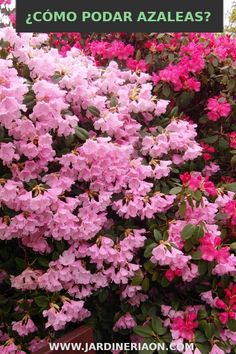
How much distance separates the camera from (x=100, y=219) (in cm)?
161

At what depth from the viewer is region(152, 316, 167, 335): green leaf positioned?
63.2 inches

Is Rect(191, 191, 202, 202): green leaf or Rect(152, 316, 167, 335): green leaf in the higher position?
Rect(191, 191, 202, 202): green leaf

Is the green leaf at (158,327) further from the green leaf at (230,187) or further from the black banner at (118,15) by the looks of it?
the black banner at (118,15)

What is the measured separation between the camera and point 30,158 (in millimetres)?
1574

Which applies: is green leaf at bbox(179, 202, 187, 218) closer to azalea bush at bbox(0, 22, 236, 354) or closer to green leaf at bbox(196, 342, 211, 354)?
azalea bush at bbox(0, 22, 236, 354)

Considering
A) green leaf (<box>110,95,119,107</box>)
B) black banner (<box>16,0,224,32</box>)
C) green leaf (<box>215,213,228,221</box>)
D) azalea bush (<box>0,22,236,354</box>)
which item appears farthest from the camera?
black banner (<box>16,0,224,32</box>)

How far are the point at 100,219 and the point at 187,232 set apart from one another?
293 millimetres

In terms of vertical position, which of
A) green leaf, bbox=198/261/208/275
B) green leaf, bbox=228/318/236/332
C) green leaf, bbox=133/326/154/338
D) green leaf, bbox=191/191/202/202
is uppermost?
green leaf, bbox=191/191/202/202

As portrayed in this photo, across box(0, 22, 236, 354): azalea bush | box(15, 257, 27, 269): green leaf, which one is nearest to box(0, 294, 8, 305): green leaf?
box(0, 22, 236, 354): azalea bush

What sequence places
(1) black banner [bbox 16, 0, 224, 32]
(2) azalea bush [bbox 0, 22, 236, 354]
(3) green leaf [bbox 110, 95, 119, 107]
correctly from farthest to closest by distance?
(1) black banner [bbox 16, 0, 224, 32], (3) green leaf [bbox 110, 95, 119, 107], (2) azalea bush [bbox 0, 22, 236, 354]

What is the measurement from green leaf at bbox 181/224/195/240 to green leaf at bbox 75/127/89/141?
1.50 feet

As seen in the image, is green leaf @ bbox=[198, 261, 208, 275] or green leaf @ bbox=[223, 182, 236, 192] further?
green leaf @ bbox=[223, 182, 236, 192]

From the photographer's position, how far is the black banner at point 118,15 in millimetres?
2030

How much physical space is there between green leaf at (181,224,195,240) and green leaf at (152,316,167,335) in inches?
12.3
